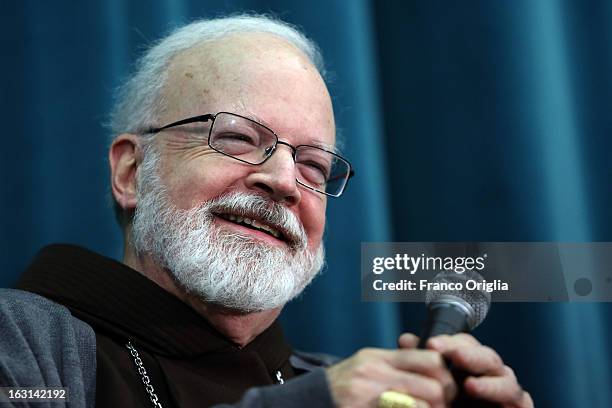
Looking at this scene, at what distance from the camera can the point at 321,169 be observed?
1.40 meters

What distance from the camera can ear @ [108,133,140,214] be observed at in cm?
138

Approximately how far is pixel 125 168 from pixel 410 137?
720 millimetres

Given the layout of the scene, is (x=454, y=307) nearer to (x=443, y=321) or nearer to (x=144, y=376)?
(x=443, y=321)

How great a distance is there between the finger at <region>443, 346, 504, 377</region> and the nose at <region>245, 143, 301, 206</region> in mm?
548

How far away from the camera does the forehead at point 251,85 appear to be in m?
1.31

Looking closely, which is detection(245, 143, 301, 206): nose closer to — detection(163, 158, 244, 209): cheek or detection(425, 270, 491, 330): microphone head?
detection(163, 158, 244, 209): cheek

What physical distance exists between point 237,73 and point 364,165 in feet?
1.50

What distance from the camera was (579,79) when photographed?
60.5 inches

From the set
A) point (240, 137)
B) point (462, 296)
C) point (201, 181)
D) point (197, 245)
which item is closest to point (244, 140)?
point (240, 137)

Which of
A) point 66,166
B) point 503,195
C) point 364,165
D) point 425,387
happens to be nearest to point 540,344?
point 503,195

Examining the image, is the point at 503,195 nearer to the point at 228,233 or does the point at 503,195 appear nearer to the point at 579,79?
the point at 579,79

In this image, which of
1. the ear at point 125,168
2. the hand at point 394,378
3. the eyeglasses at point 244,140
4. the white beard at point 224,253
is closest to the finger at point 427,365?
the hand at point 394,378

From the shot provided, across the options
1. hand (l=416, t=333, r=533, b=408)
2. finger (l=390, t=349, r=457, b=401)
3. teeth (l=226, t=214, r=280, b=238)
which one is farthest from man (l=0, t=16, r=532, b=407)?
finger (l=390, t=349, r=457, b=401)

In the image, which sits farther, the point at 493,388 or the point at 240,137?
the point at 240,137
